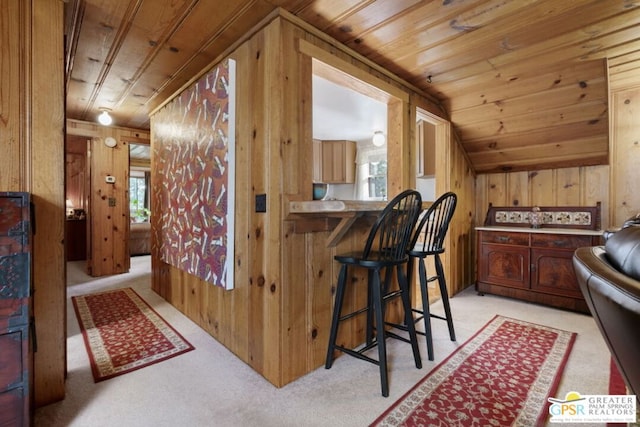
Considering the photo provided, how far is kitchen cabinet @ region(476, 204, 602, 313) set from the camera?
2793mm

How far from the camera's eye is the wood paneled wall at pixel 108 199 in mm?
4188

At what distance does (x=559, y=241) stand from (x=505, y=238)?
18.0 inches

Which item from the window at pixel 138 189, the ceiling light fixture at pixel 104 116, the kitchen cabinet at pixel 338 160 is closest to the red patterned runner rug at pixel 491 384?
the kitchen cabinet at pixel 338 160

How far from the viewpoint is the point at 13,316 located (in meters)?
1.10

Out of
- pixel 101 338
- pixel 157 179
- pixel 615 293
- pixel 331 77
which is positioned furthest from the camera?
pixel 157 179

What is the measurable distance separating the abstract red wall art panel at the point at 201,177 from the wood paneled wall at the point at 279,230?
0.08 m

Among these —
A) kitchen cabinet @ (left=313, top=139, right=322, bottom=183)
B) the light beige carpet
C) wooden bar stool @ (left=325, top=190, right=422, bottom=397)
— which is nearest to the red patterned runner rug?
the light beige carpet

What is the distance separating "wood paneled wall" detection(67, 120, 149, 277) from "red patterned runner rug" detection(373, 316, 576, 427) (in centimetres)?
445

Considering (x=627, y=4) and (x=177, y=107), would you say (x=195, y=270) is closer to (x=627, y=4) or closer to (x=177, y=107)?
(x=177, y=107)

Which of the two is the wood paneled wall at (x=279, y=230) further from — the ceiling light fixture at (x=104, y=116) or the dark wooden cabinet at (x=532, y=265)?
the ceiling light fixture at (x=104, y=116)

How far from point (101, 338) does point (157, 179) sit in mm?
1599

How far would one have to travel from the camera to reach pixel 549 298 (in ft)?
9.59

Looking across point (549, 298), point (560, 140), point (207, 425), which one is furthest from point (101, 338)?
point (560, 140)

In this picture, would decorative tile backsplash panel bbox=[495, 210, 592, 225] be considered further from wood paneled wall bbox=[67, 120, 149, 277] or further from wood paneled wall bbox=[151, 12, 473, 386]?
wood paneled wall bbox=[67, 120, 149, 277]
